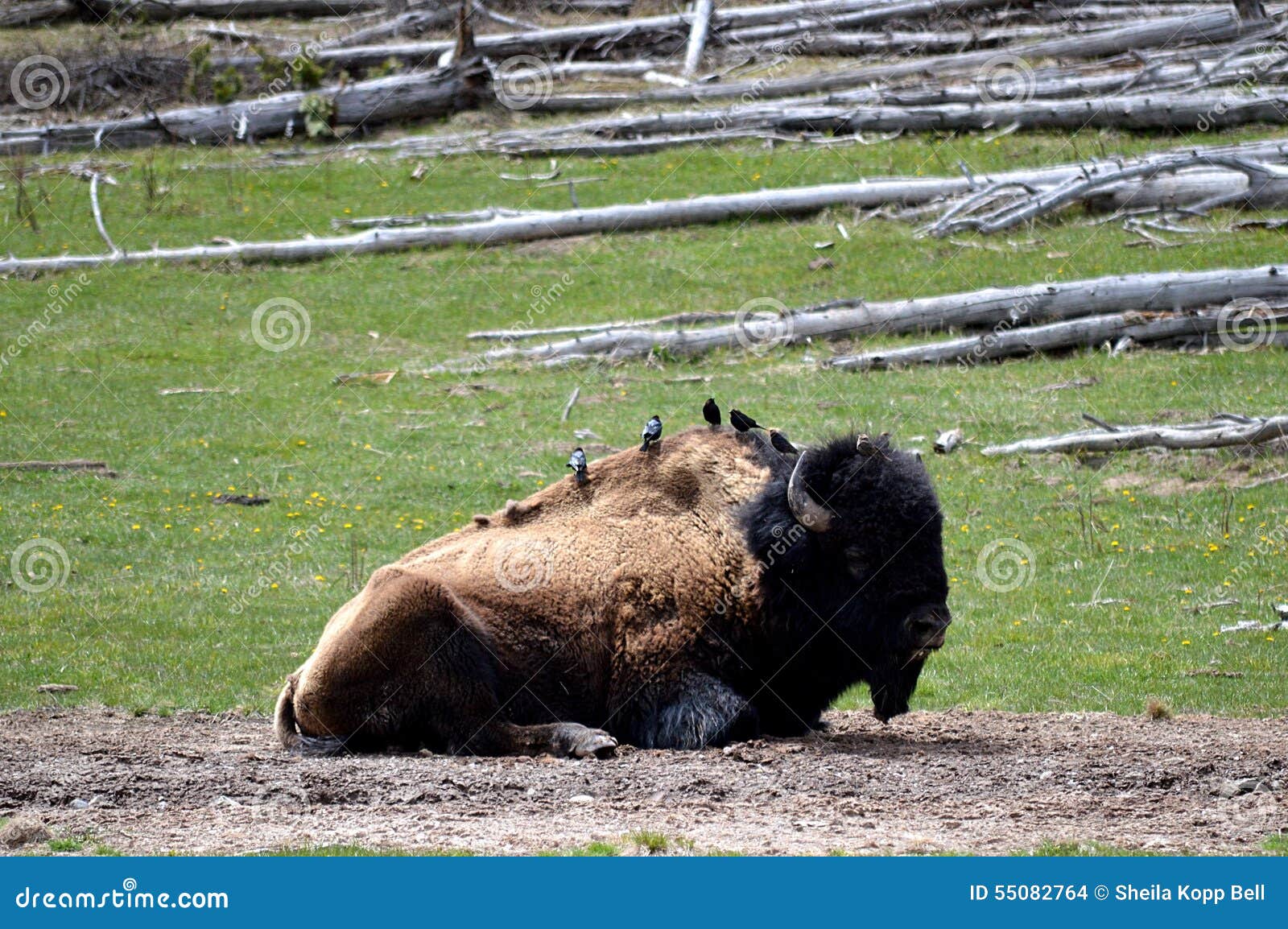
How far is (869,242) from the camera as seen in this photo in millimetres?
24812

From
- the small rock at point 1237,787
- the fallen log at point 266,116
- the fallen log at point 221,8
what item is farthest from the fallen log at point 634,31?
the small rock at point 1237,787

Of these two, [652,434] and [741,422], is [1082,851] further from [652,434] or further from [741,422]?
[652,434]

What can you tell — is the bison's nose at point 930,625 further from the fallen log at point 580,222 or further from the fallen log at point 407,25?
the fallen log at point 407,25

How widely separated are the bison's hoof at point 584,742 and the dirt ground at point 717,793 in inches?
5.2

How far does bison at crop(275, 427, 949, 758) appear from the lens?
27.8 feet

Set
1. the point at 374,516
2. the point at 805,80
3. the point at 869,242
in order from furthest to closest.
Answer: the point at 805,80, the point at 869,242, the point at 374,516

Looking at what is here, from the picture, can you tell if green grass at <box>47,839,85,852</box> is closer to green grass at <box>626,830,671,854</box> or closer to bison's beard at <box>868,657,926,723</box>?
green grass at <box>626,830,671,854</box>

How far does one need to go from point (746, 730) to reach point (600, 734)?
0.88 m

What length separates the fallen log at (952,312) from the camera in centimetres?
1989

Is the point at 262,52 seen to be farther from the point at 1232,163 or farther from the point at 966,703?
the point at 966,703

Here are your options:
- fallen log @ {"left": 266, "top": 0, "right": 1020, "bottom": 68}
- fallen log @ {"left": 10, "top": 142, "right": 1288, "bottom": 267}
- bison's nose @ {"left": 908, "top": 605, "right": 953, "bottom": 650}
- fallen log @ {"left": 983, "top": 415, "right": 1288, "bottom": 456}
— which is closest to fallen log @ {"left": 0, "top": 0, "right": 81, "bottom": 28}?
fallen log @ {"left": 266, "top": 0, "right": 1020, "bottom": 68}

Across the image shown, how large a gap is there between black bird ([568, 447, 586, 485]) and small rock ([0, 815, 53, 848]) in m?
3.77

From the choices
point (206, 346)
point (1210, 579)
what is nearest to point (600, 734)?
point (1210, 579)

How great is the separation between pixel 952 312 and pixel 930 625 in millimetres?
13463
